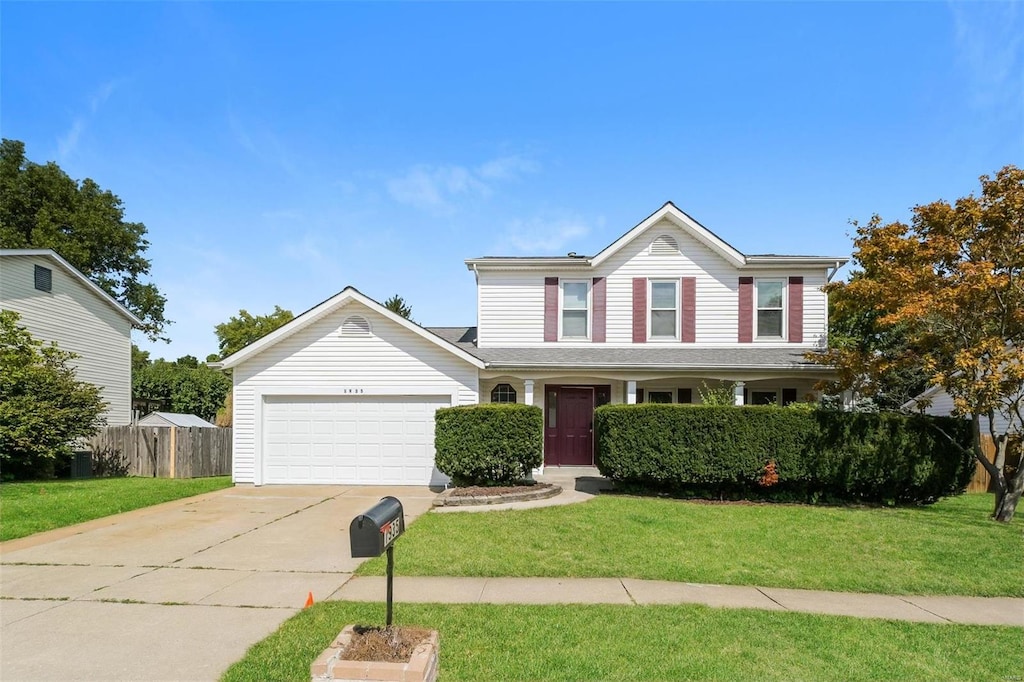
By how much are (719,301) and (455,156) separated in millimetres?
8309

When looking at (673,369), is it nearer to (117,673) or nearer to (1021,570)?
(1021,570)

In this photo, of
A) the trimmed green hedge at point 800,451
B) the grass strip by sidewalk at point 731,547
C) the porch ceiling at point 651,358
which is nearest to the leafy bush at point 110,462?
the porch ceiling at point 651,358

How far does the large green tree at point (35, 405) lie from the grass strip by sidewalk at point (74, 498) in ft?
3.08

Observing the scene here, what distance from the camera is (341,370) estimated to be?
14914 mm

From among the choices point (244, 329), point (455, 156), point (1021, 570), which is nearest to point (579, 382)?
point (455, 156)

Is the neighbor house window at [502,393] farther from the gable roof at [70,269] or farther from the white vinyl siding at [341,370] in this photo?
the gable roof at [70,269]

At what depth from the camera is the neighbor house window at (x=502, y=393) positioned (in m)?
16.7

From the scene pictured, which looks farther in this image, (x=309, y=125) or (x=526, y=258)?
(x=526, y=258)

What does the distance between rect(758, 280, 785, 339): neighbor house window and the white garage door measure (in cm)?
907

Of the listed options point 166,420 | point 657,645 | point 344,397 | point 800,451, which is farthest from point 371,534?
point 166,420

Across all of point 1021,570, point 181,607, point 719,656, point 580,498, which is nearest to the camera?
point 719,656

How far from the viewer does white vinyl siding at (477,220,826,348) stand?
1642 cm

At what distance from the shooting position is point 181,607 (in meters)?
5.57

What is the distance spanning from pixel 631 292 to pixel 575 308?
1649 mm
